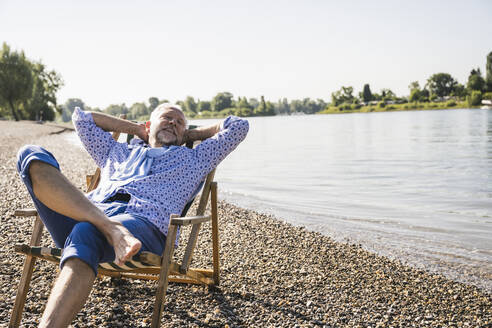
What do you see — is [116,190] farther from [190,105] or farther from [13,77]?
[190,105]

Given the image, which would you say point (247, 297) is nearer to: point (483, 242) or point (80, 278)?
point (80, 278)

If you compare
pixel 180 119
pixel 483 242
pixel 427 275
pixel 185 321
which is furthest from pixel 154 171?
pixel 483 242

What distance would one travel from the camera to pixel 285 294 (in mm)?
3570

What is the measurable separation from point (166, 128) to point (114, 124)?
20.3 inches

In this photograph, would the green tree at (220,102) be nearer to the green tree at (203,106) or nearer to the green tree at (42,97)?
the green tree at (203,106)

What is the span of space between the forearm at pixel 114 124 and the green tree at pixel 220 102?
421 feet

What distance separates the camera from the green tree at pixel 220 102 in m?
132

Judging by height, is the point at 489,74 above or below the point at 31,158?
above

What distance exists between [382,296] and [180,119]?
2241mm

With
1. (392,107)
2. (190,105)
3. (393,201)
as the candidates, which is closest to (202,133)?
(393,201)

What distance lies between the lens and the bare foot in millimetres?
2291

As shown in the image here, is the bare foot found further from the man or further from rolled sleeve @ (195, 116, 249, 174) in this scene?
rolled sleeve @ (195, 116, 249, 174)

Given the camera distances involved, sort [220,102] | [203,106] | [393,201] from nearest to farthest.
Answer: [393,201], [220,102], [203,106]

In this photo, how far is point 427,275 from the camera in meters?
4.43
